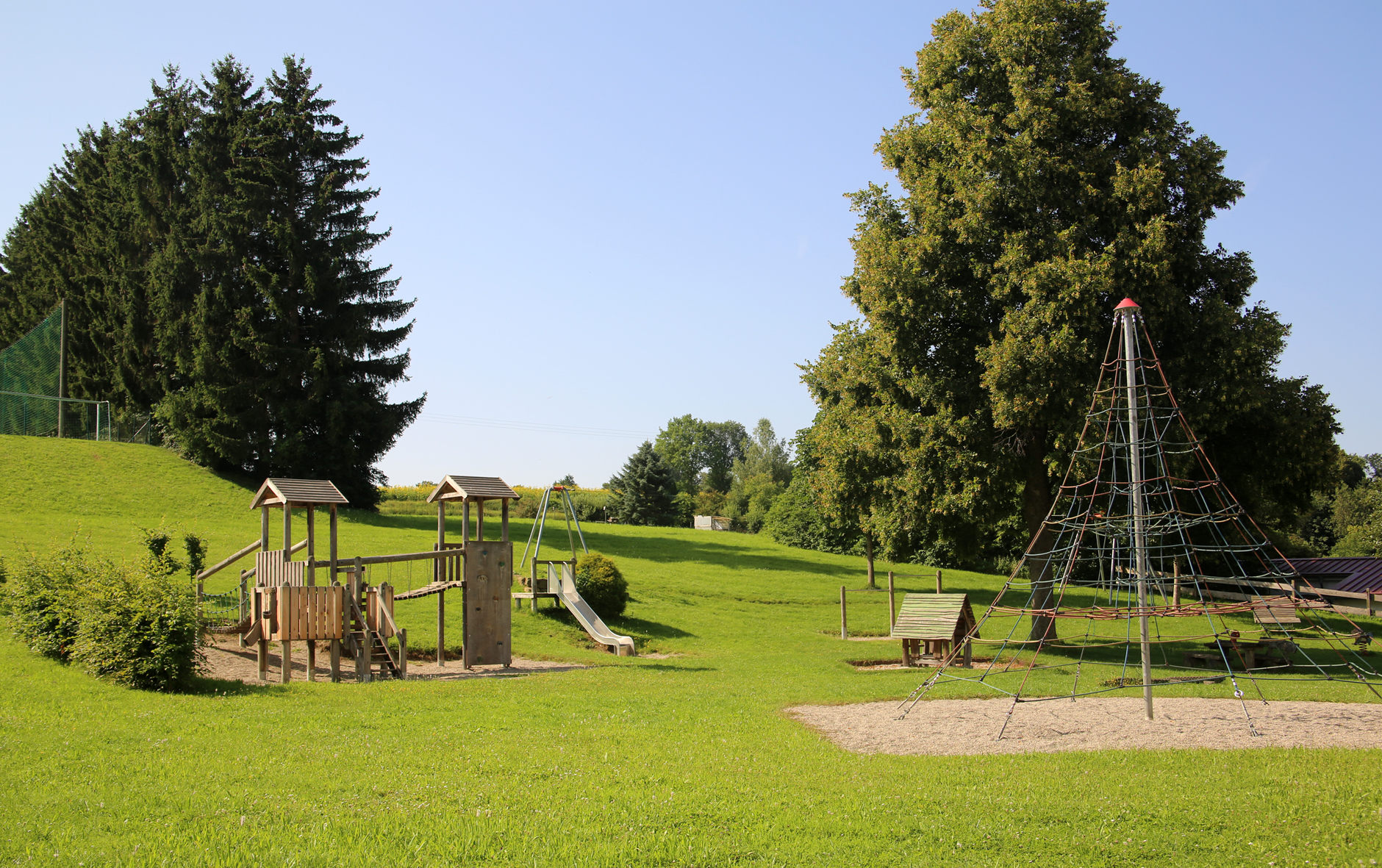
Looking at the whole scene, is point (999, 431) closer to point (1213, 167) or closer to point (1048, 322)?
point (1048, 322)

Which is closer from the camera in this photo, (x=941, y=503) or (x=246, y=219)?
(x=941, y=503)

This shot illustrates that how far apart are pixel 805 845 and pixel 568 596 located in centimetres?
1730

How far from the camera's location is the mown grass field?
6.19 meters

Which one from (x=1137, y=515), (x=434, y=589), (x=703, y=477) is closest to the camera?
(x=1137, y=515)

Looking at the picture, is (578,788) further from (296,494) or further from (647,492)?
(647,492)

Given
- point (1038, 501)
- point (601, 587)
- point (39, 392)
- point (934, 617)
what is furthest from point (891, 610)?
point (39, 392)

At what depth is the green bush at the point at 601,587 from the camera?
77.7 feet

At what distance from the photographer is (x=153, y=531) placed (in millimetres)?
19781

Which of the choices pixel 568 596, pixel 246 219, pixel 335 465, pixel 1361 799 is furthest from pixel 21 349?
pixel 1361 799

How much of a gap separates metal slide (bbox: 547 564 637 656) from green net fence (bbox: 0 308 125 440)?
29387 mm

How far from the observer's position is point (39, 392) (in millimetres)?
43188

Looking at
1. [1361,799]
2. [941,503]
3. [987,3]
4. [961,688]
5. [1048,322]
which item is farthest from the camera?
[987,3]

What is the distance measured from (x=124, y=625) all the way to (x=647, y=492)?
57.2m

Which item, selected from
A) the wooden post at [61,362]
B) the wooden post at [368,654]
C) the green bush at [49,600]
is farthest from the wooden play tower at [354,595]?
the wooden post at [61,362]
